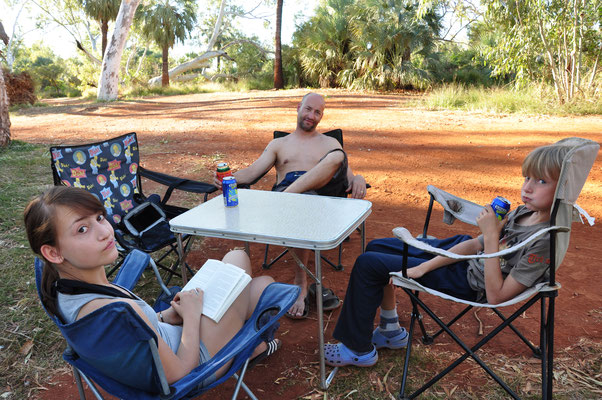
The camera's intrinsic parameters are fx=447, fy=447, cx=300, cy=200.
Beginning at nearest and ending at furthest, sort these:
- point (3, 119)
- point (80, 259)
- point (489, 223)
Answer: point (80, 259) → point (489, 223) → point (3, 119)

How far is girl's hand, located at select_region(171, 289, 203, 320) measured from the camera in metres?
1.82

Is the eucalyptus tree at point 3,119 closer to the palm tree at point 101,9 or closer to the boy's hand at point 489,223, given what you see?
the boy's hand at point 489,223

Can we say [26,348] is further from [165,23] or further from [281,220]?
[165,23]

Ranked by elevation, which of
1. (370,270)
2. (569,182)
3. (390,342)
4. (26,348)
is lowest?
(26,348)

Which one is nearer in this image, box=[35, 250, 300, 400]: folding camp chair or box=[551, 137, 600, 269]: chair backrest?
box=[35, 250, 300, 400]: folding camp chair

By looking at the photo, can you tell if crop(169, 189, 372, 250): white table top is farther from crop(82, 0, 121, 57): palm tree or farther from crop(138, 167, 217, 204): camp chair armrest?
crop(82, 0, 121, 57): palm tree

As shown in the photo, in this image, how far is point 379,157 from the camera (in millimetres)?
6973

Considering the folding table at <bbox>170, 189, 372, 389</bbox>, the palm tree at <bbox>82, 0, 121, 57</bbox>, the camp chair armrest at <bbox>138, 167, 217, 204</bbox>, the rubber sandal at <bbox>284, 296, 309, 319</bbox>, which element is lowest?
the rubber sandal at <bbox>284, 296, 309, 319</bbox>

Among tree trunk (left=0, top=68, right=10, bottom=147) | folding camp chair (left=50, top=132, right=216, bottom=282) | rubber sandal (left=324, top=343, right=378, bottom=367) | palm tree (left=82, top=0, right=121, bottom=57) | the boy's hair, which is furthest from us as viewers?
palm tree (left=82, top=0, right=121, bottom=57)

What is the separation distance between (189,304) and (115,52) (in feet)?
55.1

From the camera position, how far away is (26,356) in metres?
2.67

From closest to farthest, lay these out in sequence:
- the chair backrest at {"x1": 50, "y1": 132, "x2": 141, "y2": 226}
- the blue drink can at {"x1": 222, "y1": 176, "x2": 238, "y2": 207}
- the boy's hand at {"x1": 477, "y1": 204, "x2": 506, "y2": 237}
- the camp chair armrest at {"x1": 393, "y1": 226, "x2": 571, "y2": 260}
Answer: the camp chair armrest at {"x1": 393, "y1": 226, "x2": 571, "y2": 260} → the boy's hand at {"x1": 477, "y1": 204, "x2": 506, "y2": 237} → the blue drink can at {"x1": 222, "y1": 176, "x2": 238, "y2": 207} → the chair backrest at {"x1": 50, "y1": 132, "x2": 141, "y2": 226}

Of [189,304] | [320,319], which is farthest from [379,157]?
[189,304]

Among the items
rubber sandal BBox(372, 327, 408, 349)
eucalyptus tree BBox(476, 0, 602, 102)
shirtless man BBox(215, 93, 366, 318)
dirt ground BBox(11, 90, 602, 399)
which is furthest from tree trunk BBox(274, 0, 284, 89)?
rubber sandal BBox(372, 327, 408, 349)
